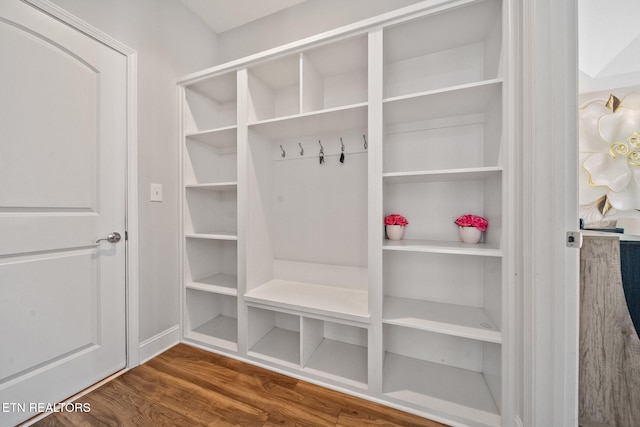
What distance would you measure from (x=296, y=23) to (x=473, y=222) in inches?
77.2

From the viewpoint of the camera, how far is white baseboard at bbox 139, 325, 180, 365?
64.3 inches

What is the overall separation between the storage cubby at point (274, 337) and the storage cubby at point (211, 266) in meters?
0.29

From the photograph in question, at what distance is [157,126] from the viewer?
1.72 metres

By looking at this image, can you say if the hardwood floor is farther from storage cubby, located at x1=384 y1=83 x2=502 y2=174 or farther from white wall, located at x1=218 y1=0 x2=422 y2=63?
white wall, located at x1=218 y1=0 x2=422 y2=63

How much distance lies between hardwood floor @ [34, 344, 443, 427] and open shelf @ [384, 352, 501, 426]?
0.09 metres

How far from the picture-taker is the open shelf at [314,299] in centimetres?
139

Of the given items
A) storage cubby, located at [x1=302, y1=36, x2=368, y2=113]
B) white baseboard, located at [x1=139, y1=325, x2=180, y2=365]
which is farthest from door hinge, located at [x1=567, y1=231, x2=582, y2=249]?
white baseboard, located at [x1=139, y1=325, x2=180, y2=365]

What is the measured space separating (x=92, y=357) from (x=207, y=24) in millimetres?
2626

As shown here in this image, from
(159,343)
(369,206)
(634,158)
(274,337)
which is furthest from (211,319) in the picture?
(634,158)

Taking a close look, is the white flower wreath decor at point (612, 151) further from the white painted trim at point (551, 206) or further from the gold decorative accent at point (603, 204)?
the white painted trim at point (551, 206)

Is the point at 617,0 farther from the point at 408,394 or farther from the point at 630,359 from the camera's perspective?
the point at 408,394

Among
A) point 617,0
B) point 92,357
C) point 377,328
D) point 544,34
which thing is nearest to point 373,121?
point 544,34

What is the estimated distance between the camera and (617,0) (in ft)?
3.05

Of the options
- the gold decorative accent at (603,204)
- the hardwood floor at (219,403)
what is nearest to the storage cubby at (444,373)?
the hardwood floor at (219,403)
